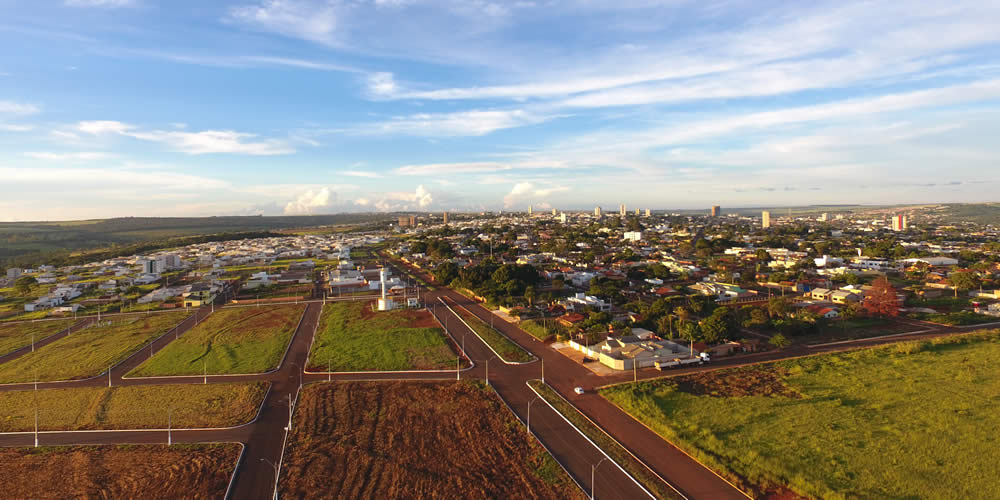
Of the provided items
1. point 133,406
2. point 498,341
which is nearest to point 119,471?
point 133,406

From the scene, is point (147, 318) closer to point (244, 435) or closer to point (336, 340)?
point (336, 340)

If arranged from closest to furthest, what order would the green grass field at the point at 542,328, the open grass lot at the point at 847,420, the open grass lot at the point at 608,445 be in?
1. the open grass lot at the point at 608,445
2. the open grass lot at the point at 847,420
3. the green grass field at the point at 542,328

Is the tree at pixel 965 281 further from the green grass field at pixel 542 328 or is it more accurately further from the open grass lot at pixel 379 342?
the open grass lot at pixel 379 342

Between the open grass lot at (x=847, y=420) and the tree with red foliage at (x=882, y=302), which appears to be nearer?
the open grass lot at (x=847, y=420)

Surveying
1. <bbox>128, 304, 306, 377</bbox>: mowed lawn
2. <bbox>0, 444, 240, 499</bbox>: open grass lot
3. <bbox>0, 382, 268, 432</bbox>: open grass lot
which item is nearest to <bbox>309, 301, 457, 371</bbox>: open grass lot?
<bbox>128, 304, 306, 377</bbox>: mowed lawn

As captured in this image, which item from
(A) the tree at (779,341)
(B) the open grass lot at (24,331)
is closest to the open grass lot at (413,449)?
(A) the tree at (779,341)

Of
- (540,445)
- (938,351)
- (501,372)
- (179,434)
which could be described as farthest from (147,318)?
(938,351)

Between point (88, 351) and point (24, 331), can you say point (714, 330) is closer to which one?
point (88, 351)
